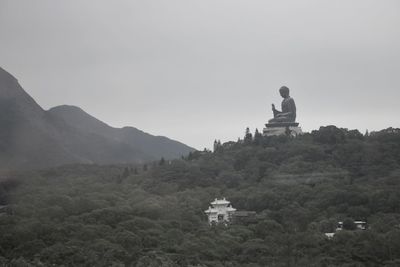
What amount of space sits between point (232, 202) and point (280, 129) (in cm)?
2045

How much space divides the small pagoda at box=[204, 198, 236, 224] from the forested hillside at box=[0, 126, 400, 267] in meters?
0.57

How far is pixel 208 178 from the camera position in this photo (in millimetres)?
56656

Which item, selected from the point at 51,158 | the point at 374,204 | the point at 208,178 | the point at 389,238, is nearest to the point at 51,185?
the point at 51,158

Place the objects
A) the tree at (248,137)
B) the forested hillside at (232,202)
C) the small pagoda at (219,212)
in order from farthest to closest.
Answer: the tree at (248,137), the small pagoda at (219,212), the forested hillside at (232,202)

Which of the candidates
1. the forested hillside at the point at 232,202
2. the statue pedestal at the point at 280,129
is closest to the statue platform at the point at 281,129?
the statue pedestal at the point at 280,129

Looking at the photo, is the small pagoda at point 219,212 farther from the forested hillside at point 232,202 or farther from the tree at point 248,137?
the tree at point 248,137

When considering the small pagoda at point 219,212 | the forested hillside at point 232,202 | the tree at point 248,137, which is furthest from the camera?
the tree at point 248,137

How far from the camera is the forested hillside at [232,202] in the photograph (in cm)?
3672

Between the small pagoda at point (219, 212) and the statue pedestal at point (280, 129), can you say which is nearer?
the small pagoda at point (219, 212)

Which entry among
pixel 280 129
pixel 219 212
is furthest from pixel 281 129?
pixel 219 212

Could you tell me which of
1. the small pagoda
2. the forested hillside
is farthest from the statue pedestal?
the small pagoda

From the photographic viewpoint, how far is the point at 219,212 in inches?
1885

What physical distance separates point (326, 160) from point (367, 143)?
293 centimetres

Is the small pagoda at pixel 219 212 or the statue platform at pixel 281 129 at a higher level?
the statue platform at pixel 281 129
